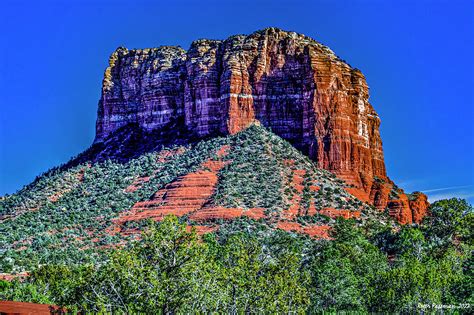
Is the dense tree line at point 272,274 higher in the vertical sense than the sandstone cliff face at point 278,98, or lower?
lower

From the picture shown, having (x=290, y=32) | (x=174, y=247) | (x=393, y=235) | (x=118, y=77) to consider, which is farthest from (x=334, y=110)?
(x=174, y=247)

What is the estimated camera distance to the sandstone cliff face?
115m

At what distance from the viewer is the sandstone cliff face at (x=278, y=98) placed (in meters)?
115

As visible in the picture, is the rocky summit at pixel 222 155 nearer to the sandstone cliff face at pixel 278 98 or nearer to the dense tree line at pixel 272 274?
the sandstone cliff face at pixel 278 98

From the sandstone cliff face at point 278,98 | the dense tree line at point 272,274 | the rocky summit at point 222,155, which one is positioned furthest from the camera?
the sandstone cliff face at point 278,98

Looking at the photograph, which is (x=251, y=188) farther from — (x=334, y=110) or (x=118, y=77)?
(x=118, y=77)

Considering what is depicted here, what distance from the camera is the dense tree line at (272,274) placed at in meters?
30.3

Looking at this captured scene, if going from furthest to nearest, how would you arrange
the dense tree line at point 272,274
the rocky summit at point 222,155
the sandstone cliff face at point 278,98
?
the sandstone cliff face at point 278,98 → the rocky summit at point 222,155 → the dense tree line at point 272,274

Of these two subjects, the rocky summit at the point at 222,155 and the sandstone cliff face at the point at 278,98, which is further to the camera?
the sandstone cliff face at the point at 278,98

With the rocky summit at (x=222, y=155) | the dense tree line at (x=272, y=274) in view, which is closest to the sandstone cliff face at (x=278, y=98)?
the rocky summit at (x=222, y=155)

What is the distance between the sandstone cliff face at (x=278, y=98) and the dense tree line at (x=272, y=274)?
25256mm

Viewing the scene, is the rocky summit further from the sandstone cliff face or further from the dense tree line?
the dense tree line

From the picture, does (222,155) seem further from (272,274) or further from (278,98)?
(272,274)

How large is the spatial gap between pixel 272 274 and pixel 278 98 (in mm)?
76693
